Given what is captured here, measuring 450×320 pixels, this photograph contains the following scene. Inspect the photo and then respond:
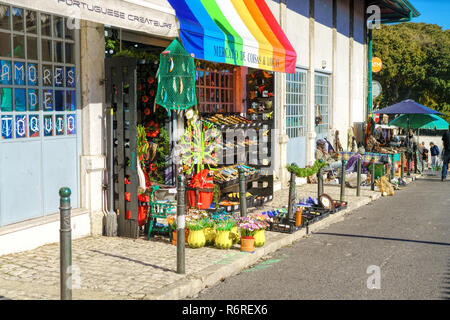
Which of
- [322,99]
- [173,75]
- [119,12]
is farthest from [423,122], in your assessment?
[119,12]

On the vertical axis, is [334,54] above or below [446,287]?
above

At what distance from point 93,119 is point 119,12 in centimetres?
187

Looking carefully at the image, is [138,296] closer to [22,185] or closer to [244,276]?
[244,276]

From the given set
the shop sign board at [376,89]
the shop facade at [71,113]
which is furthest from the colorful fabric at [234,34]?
the shop sign board at [376,89]

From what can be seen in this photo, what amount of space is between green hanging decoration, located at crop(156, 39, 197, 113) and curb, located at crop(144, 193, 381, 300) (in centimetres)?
255

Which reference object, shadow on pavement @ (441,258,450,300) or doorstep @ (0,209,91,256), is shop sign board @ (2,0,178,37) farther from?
shadow on pavement @ (441,258,450,300)

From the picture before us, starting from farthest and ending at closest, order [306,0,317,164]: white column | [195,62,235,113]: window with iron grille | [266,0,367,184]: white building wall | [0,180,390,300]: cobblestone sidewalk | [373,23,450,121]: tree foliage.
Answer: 1. [373,23,450,121]: tree foliage
2. [306,0,317,164]: white column
3. [266,0,367,184]: white building wall
4. [195,62,235,113]: window with iron grille
5. [0,180,390,300]: cobblestone sidewalk

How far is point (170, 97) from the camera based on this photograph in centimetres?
797

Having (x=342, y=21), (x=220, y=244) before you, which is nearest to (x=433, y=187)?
(x=342, y=21)

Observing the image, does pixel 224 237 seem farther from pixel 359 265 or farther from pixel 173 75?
pixel 173 75

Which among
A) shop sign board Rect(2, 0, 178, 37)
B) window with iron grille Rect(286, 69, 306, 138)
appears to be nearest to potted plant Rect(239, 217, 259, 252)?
shop sign board Rect(2, 0, 178, 37)

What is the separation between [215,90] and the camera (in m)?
11.9

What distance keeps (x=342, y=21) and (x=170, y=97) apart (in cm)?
1422

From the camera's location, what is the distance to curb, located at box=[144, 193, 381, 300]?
5.40 metres
